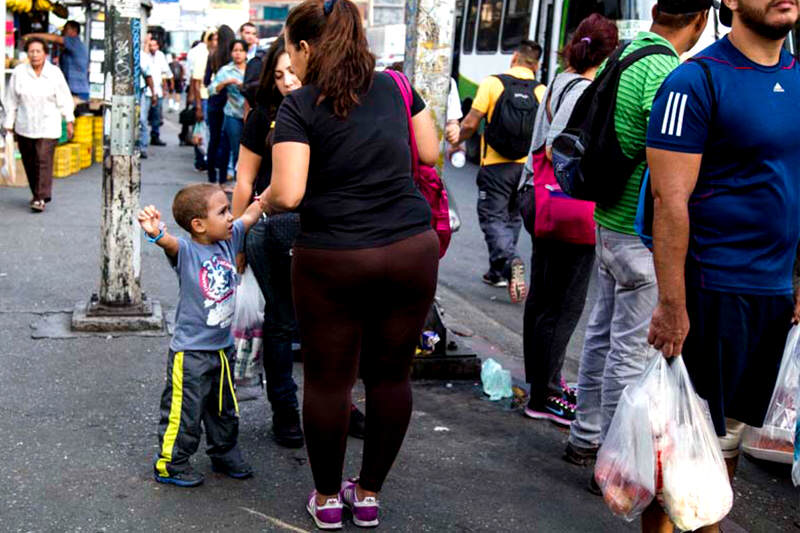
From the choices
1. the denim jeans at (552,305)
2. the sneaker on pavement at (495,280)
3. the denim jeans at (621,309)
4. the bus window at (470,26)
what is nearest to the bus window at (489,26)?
the bus window at (470,26)

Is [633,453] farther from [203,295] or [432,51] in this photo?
[432,51]

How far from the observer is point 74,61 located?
55.8ft

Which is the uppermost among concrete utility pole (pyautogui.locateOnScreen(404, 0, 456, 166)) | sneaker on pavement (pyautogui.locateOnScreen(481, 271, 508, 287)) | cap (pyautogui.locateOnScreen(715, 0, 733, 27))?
cap (pyautogui.locateOnScreen(715, 0, 733, 27))

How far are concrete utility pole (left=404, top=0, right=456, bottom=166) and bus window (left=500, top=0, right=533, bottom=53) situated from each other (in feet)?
41.9

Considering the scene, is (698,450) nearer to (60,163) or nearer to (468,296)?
(468,296)

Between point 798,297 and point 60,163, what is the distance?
1261cm

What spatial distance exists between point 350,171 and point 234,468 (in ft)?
4.58

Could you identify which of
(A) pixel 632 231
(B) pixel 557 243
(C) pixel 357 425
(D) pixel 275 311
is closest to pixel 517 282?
(B) pixel 557 243

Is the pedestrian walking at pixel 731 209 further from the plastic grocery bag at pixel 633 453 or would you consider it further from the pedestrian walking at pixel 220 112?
the pedestrian walking at pixel 220 112

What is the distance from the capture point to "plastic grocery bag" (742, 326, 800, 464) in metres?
3.47

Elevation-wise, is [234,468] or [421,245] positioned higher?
[421,245]

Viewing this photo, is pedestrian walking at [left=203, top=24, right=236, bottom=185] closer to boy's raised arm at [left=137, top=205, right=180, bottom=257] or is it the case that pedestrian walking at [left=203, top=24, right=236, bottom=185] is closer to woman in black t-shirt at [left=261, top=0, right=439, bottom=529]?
boy's raised arm at [left=137, top=205, right=180, bottom=257]

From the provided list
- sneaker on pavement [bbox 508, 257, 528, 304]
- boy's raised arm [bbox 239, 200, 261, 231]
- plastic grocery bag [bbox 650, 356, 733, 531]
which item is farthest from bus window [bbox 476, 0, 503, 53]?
plastic grocery bag [bbox 650, 356, 733, 531]

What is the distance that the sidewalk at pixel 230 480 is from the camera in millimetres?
4172
